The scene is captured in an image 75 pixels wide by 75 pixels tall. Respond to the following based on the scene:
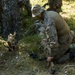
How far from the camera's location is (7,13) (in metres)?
9.27

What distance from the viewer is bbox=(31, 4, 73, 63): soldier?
7.29 metres

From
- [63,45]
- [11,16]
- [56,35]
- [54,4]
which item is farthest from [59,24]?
[54,4]

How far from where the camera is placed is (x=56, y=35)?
7348 mm

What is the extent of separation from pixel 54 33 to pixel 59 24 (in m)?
0.37

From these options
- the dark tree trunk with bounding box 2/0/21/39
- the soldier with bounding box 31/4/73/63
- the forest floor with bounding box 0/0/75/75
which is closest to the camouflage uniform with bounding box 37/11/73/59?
the soldier with bounding box 31/4/73/63

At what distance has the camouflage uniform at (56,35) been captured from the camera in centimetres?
729

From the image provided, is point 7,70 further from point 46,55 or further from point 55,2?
point 55,2

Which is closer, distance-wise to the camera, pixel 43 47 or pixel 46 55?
pixel 46 55

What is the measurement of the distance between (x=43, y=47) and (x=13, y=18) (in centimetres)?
165

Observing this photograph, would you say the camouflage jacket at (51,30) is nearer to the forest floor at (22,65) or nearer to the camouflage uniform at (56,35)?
the camouflage uniform at (56,35)

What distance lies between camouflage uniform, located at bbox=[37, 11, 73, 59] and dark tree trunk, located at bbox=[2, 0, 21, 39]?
5.71 ft

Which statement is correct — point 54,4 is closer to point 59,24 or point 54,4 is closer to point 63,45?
point 63,45

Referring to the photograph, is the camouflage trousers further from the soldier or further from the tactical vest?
the tactical vest

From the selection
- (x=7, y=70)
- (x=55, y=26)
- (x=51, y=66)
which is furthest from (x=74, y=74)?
(x=7, y=70)
